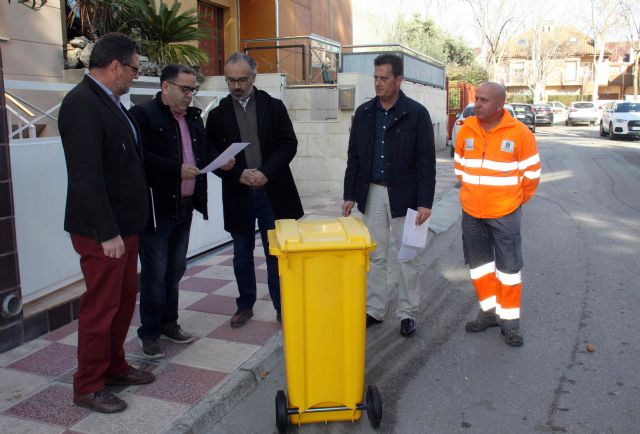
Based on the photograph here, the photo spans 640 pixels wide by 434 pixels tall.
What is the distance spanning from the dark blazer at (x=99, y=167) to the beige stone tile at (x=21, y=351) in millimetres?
1338

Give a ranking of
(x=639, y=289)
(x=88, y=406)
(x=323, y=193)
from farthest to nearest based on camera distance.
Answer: (x=323, y=193) < (x=639, y=289) < (x=88, y=406)

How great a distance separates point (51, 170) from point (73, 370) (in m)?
1.61

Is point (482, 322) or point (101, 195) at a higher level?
point (101, 195)

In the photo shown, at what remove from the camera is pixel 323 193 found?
11070 mm

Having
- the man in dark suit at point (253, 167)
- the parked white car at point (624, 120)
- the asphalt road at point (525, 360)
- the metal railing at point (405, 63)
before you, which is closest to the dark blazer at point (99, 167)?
the man in dark suit at point (253, 167)

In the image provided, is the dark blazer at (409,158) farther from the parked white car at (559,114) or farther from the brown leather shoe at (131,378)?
the parked white car at (559,114)

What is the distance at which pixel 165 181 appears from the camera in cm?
399

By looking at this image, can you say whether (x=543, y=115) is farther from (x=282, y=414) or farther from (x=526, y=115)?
(x=282, y=414)

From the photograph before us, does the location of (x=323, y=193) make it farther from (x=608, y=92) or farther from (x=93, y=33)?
(x=608, y=92)

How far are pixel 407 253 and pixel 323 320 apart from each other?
5.08 feet

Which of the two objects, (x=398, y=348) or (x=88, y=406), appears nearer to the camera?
(x=88, y=406)

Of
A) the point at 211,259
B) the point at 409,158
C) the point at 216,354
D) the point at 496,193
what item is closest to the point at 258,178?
the point at 409,158

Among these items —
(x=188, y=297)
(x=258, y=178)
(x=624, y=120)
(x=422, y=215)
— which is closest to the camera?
(x=258, y=178)

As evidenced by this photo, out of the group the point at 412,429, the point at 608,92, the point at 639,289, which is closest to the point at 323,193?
the point at 639,289
